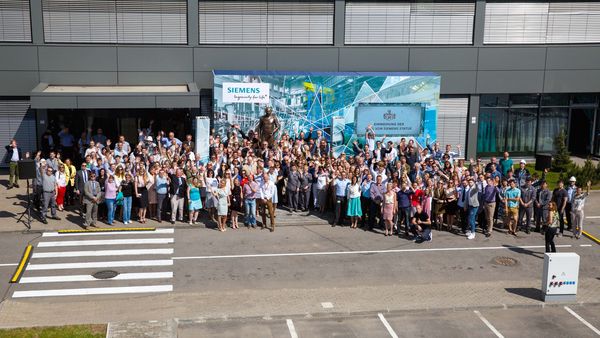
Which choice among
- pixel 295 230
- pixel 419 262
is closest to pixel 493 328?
pixel 419 262

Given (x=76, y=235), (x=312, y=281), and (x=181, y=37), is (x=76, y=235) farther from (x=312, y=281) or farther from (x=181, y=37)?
(x=181, y=37)

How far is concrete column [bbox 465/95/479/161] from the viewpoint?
32.7 meters

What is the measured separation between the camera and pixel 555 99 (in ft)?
112

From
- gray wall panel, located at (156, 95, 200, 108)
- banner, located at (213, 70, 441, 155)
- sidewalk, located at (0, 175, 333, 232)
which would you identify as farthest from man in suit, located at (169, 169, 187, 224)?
banner, located at (213, 70, 441, 155)

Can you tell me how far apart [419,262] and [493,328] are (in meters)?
4.38

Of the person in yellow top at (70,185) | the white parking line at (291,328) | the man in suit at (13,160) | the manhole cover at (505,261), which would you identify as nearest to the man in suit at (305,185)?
the manhole cover at (505,261)

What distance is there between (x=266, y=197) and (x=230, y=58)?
10.7 m

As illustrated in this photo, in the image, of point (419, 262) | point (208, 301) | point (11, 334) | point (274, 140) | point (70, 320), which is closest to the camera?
point (11, 334)

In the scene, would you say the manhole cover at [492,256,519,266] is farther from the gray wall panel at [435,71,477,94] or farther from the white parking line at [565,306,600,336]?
the gray wall panel at [435,71,477,94]

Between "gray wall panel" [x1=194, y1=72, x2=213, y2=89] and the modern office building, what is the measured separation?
0.05m

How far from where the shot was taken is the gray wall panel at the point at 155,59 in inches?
1163

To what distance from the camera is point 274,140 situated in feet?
94.6

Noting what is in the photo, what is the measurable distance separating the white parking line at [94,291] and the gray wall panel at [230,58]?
1545 centimetres

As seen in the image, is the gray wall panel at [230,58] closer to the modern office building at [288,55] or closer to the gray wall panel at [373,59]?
the modern office building at [288,55]
